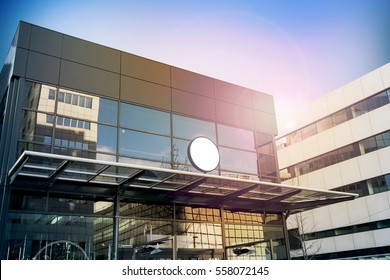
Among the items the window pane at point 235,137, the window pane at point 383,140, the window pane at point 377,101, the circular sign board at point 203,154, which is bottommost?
the circular sign board at point 203,154

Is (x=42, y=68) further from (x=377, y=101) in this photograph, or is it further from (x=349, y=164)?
(x=349, y=164)

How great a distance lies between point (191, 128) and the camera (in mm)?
13703

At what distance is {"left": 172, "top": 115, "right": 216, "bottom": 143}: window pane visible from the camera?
13391 mm

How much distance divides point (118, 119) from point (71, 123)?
5.00 feet

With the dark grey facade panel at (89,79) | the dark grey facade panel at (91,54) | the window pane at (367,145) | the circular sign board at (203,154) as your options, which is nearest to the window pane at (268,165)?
the circular sign board at (203,154)

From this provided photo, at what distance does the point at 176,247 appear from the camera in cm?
1200

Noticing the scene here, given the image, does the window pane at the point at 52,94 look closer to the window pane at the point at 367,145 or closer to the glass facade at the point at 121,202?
the glass facade at the point at 121,202

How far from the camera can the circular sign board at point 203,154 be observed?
1225 centimetres

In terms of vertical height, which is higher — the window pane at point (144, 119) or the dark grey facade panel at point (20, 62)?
the dark grey facade panel at point (20, 62)

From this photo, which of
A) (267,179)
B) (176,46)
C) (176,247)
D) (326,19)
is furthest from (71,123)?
(326,19)

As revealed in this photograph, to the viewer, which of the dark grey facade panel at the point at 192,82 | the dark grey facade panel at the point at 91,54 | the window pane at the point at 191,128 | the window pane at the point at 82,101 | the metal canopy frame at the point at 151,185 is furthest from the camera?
the dark grey facade panel at the point at 192,82

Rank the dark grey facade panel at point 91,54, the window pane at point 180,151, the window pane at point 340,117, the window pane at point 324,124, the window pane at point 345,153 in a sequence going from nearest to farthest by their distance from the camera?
1. the dark grey facade panel at point 91,54
2. the window pane at point 180,151
3. the window pane at point 345,153
4. the window pane at point 340,117
5. the window pane at point 324,124

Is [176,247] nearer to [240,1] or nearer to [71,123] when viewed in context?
[71,123]

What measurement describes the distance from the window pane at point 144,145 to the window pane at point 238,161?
2220 mm
